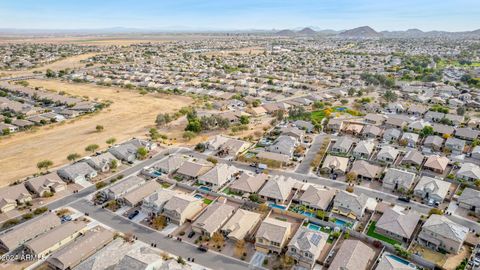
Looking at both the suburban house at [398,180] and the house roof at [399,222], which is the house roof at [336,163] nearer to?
the suburban house at [398,180]

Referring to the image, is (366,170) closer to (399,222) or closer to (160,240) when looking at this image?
(399,222)

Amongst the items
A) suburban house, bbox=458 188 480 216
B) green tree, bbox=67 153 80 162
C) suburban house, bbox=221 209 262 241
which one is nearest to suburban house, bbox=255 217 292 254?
suburban house, bbox=221 209 262 241

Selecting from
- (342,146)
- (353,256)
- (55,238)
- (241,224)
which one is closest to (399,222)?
(353,256)

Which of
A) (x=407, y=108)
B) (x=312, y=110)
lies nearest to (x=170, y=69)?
(x=312, y=110)

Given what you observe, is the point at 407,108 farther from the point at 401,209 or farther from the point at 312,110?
the point at 401,209

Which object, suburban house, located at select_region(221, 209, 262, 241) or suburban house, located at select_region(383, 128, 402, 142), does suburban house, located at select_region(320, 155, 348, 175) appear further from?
suburban house, located at select_region(221, 209, 262, 241)
